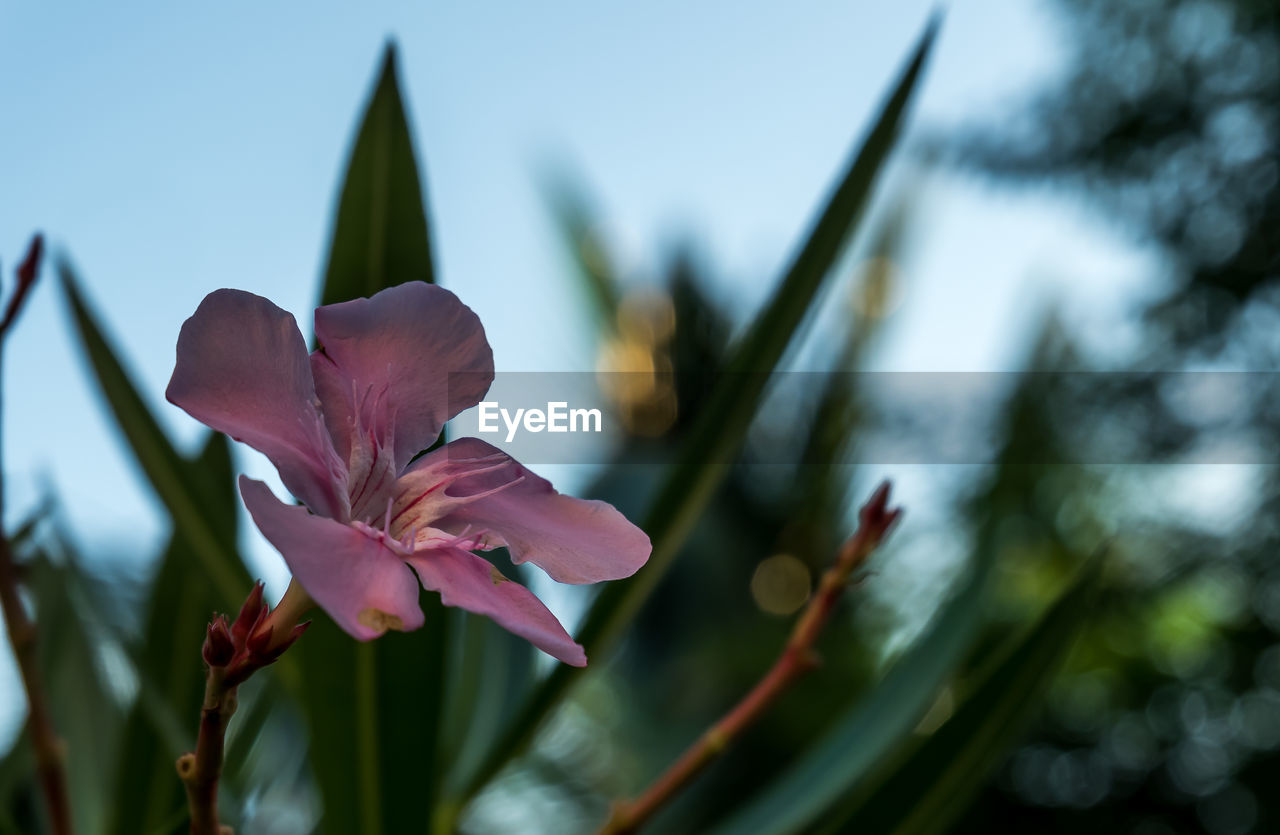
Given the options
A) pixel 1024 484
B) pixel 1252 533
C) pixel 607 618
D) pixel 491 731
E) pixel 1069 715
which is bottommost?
pixel 1069 715

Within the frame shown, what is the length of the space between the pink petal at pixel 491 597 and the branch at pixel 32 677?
0.19 meters

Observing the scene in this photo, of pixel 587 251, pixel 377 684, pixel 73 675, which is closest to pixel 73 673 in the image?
pixel 73 675

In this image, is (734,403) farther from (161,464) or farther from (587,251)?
(587,251)

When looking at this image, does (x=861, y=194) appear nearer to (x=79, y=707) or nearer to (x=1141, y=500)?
(x=79, y=707)

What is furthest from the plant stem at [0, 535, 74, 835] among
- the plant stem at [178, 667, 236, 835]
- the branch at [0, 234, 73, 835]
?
the plant stem at [178, 667, 236, 835]

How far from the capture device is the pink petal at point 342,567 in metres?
0.13

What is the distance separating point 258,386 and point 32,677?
194 millimetres

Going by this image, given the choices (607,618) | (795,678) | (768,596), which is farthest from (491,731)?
(768,596)

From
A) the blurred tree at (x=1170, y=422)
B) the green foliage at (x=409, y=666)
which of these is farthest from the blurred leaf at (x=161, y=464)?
the blurred tree at (x=1170, y=422)

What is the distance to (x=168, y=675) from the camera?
53cm

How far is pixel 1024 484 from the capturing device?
326 centimetres

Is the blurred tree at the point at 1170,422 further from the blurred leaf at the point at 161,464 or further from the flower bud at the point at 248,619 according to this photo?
the flower bud at the point at 248,619

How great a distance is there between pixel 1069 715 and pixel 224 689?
12.0ft

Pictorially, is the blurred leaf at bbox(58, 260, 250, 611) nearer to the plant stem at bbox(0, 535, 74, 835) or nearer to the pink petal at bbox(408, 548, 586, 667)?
the plant stem at bbox(0, 535, 74, 835)
